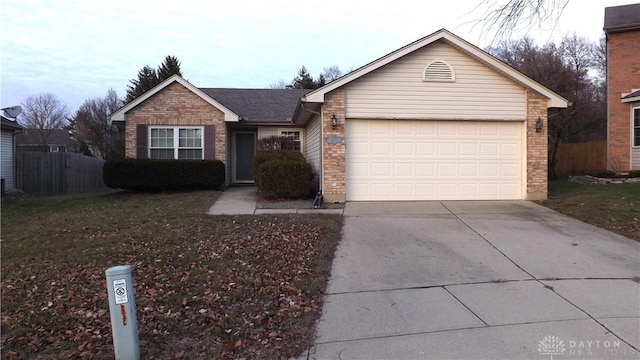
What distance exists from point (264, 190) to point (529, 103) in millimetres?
7679

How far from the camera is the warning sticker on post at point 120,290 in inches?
153

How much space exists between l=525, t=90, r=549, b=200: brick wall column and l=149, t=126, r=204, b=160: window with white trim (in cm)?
1099

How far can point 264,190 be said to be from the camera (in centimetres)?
1237

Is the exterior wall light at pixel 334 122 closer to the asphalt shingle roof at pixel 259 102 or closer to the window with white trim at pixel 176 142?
the asphalt shingle roof at pixel 259 102

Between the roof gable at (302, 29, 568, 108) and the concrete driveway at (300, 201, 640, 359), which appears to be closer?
the concrete driveway at (300, 201, 640, 359)

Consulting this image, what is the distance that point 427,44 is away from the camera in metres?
12.0

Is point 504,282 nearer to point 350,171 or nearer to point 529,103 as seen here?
point 350,171

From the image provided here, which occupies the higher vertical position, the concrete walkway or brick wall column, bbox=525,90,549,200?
brick wall column, bbox=525,90,549,200

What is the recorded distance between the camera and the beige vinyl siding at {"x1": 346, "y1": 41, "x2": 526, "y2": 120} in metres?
12.0

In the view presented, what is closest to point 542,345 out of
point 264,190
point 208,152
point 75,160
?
point 264,190

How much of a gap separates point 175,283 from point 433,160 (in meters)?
8.43

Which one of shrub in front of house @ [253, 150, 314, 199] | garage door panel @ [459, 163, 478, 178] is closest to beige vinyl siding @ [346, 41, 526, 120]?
garage door panel @ [459, 163, 478, 178]

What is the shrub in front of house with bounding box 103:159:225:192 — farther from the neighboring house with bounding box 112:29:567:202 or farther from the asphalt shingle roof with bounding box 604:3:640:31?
the asphalt shingle roof with bounding box 604:3:640:31

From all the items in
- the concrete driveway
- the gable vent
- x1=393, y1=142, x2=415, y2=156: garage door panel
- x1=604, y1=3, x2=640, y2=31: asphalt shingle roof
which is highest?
x1=604, y1=3, x2=640, y2=31: asphalt shingle roof
